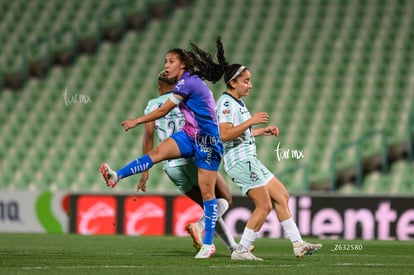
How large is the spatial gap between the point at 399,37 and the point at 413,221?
20.0ft

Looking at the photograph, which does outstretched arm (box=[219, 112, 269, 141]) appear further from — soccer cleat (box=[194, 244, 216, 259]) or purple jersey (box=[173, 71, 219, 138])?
soccer cleat (box=[194, 244, 216, 259])

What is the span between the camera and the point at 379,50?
19.3m

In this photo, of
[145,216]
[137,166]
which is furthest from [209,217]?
[145,216]

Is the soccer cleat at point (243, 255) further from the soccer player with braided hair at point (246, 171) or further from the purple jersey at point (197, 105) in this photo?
the purple jersey at point (197, 105)

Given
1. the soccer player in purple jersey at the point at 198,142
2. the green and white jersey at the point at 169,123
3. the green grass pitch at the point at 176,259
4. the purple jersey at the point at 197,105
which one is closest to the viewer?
the green grass pitch at the point at 176,259

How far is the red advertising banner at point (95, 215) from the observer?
15.4 m

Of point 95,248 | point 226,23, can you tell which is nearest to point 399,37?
point 226,23

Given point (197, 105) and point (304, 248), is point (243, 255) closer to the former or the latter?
point (304, 248)

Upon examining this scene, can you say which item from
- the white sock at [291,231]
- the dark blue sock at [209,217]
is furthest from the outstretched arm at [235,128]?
the white sock at [291,231]

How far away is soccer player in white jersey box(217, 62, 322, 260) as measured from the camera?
8.61 meters

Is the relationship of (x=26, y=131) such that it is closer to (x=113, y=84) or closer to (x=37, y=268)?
(x=113, y=84)

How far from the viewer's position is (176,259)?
29.1 ft

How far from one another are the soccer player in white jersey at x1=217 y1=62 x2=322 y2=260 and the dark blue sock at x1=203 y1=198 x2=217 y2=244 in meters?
0.25

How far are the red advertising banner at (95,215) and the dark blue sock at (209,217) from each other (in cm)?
663
